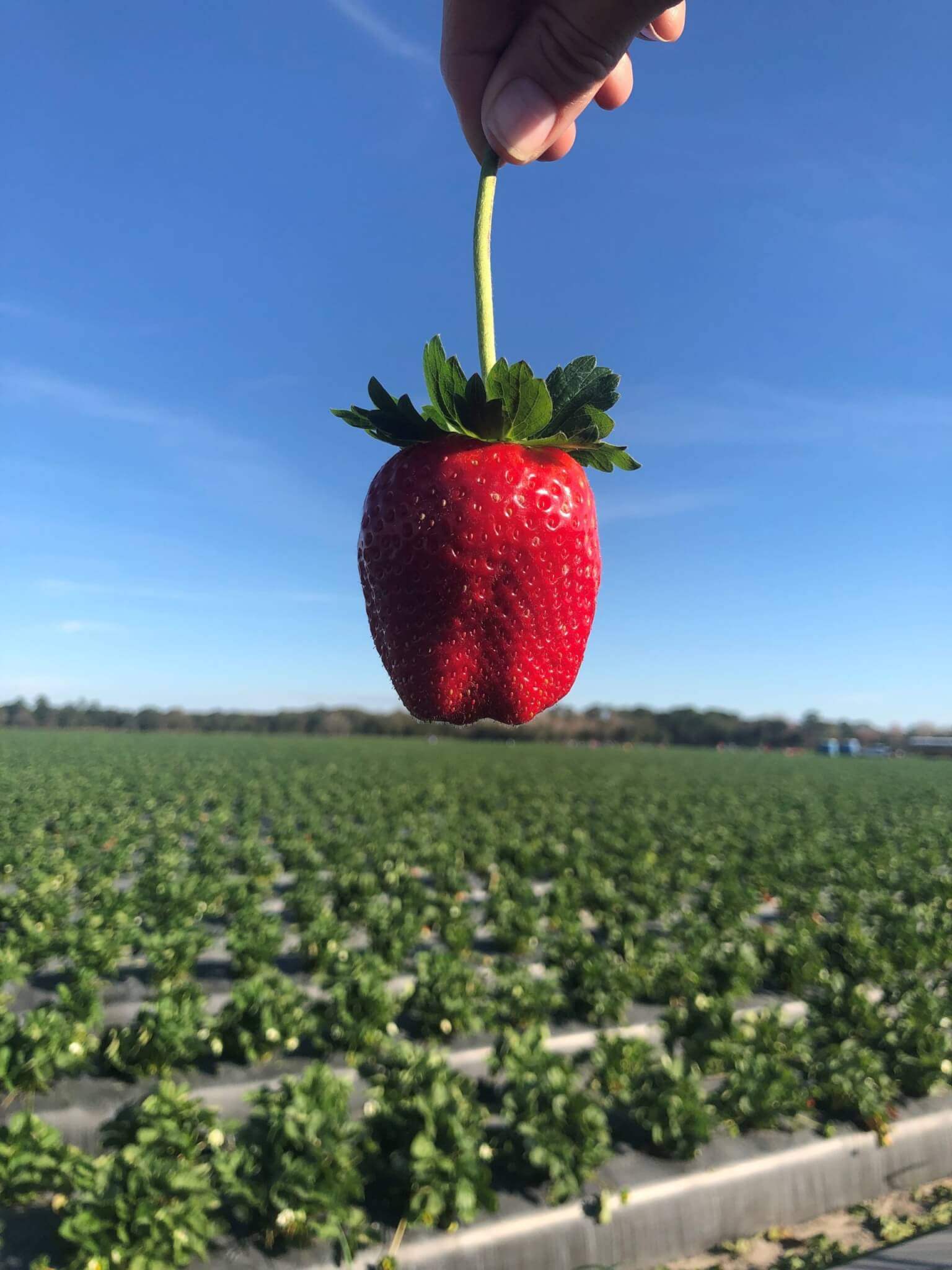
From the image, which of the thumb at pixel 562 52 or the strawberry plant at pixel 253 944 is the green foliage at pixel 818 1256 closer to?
the strawberry plant at pixel 253 944

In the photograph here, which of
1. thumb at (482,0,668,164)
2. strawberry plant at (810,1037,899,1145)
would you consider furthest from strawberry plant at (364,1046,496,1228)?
thumb at (482,0,668,164)

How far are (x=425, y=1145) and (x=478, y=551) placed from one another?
164 inches

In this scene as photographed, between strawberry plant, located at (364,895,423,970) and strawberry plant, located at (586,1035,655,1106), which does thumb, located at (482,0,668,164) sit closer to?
strawberry plant, located at (586,1035,655,1106)

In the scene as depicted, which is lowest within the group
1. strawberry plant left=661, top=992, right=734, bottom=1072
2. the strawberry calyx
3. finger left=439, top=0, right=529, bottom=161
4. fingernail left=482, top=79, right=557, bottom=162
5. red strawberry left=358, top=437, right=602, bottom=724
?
strawberry plant left=661, top=992, right=734, bottom=1072

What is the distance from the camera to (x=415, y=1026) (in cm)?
606

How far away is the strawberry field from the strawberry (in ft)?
12.8

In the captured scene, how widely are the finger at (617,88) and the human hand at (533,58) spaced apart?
24cm

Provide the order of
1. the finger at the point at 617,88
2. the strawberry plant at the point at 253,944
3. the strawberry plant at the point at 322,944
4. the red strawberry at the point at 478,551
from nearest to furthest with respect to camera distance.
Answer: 1. the red strawberry at the point at 478,551
2. the finger at the point at 617,88
3. the strawberry plant at the point at 253,944
4. the strawberry plant at the point at 322,944

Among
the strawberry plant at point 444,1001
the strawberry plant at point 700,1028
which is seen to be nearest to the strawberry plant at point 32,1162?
the strawberry plant at point 444,1001

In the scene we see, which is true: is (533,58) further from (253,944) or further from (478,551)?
(253,944)

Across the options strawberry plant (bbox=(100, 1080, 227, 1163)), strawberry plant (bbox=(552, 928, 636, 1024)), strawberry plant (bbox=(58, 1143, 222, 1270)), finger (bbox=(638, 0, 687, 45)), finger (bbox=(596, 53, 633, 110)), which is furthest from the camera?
strawberry plant (bbox=(552, 928, 636, 1024))

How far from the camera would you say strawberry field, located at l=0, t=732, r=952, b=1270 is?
4027 mm

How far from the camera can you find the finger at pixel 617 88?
1678 mm

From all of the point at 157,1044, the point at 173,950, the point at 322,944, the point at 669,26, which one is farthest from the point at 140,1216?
the point at 669,26
